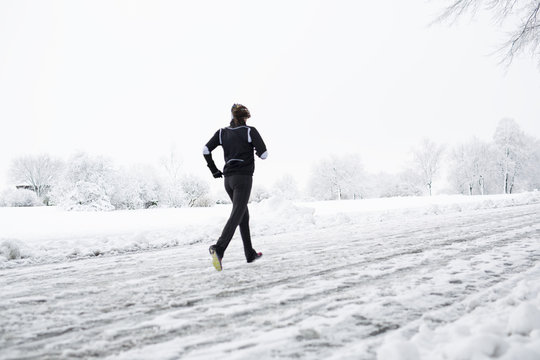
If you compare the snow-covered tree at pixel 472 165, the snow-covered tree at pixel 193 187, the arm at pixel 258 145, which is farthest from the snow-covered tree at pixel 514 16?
the snow-covered tree at pixel 472 165

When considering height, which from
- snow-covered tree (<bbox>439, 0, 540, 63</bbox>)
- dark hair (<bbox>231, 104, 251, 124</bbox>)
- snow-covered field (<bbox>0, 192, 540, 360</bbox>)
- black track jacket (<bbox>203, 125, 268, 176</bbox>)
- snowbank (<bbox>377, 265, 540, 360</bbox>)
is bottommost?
snow-covered field (<bbox>0, 192, 540, 360</bbox>)

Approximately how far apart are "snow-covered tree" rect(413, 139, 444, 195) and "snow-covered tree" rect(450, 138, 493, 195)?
7.85 ft

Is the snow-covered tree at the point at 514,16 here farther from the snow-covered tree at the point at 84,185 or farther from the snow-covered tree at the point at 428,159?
the snow-covered tree at the point at 428,159

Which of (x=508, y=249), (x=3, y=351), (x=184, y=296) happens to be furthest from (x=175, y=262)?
(x=508, y=249)

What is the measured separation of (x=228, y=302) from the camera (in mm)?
2229

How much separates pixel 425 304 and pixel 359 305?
45 cm

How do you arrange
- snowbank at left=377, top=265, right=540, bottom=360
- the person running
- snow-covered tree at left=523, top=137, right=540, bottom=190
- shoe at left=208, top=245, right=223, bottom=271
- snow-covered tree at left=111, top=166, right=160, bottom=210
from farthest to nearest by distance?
snow-covered tree at left=523, top=137, right=540, bottom=190 → snow-covered tree at left=111, top=166, right=160, bottom=210 → the person running → shoe at left=208, top=245, right=223, bottom=271 → snowbank at left=377, top=265, right=540, bottom=360

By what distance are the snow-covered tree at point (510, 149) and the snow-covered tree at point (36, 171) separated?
65.9m

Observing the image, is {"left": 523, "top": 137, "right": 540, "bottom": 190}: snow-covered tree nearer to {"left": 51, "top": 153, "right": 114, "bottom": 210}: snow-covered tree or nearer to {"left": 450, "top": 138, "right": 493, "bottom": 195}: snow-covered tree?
{"left": 450, "top": 138, "right": 493, "bottom": 195}: snow-covered tree

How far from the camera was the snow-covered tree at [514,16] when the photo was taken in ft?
23.6

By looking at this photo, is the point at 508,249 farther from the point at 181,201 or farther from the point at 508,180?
the point at 508,180

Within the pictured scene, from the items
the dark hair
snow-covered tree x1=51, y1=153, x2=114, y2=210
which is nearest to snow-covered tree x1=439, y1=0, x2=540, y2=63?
the dark hair

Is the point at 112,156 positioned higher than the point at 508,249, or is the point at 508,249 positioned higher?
the point at 112,156

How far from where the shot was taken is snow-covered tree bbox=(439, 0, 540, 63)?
7.20 m
